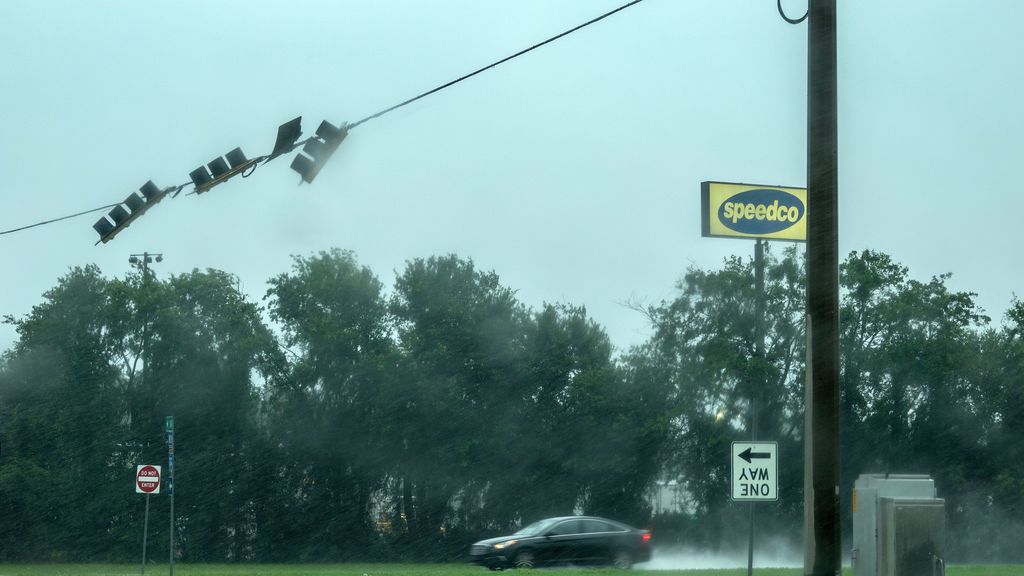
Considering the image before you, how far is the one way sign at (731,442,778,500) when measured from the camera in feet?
53.5

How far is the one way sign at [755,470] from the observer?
16297mm

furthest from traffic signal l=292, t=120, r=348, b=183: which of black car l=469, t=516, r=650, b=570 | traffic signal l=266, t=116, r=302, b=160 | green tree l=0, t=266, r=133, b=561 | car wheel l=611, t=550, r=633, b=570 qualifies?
green tree l=0, t=266, r=133, b=561

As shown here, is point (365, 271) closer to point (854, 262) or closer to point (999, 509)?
point (854, 262)

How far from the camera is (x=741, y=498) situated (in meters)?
16.1

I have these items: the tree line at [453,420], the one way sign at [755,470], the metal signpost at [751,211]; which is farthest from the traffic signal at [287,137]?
the tree line at [453,420]

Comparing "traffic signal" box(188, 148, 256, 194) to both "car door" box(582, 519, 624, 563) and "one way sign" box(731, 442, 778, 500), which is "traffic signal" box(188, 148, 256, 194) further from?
"car door" box(582, 519, 624, 563)

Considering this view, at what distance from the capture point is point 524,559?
3014 centimetres

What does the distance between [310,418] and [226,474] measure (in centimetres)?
440

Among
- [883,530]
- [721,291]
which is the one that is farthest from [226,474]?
[883,530]

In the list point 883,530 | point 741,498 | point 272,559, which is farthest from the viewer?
point 272,559

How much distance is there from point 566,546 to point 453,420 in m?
23.8

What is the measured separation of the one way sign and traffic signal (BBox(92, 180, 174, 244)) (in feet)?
28.5

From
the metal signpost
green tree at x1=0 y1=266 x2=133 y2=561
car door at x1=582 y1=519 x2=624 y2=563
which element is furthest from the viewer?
green tree at x1=0 y1=266 x2=133 y2=561

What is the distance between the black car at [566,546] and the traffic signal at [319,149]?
17.5 metres
